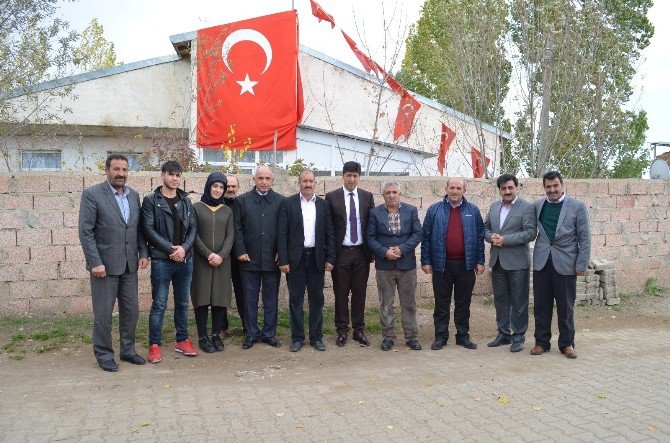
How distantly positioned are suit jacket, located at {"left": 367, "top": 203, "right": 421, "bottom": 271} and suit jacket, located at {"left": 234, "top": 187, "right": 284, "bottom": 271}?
1079 millimetres

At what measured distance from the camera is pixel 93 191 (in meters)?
6.13

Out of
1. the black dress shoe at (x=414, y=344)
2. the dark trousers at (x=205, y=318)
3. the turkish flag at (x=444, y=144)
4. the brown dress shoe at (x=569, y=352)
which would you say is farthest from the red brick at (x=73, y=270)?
the turkish flag at (x=444, y=144)

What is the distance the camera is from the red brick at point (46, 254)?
26.7 feet

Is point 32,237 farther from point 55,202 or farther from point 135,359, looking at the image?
point 135,359

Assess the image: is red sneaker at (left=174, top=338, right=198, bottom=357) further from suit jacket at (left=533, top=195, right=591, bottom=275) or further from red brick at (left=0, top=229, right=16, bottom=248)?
suit jacket at (left=533, top=195, right=591, bottom=275)

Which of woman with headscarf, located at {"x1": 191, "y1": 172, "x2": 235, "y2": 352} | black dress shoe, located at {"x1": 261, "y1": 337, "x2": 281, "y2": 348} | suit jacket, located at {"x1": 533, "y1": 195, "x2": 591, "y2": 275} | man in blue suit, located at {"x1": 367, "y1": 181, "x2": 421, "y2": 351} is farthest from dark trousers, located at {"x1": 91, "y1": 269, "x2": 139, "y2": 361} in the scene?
suit jacket, located at {"x1": 533, "y1": 195, "x2": 591, "y2": 275}

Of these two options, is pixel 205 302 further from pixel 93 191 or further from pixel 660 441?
pixel 660 441

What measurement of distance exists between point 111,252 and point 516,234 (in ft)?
13.9

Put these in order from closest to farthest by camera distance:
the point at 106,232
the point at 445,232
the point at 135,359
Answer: the point at 106,232
the point at 135,359
the point at 445,232

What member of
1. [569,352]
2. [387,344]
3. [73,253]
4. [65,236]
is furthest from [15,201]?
[569,352]

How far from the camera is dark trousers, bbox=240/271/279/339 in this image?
23.6ft

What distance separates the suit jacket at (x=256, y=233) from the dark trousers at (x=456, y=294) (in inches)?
74.5

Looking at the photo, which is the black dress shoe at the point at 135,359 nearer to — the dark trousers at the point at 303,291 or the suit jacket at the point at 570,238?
the dark trousers at the point at 303,291

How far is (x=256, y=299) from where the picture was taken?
7250 millimetres
